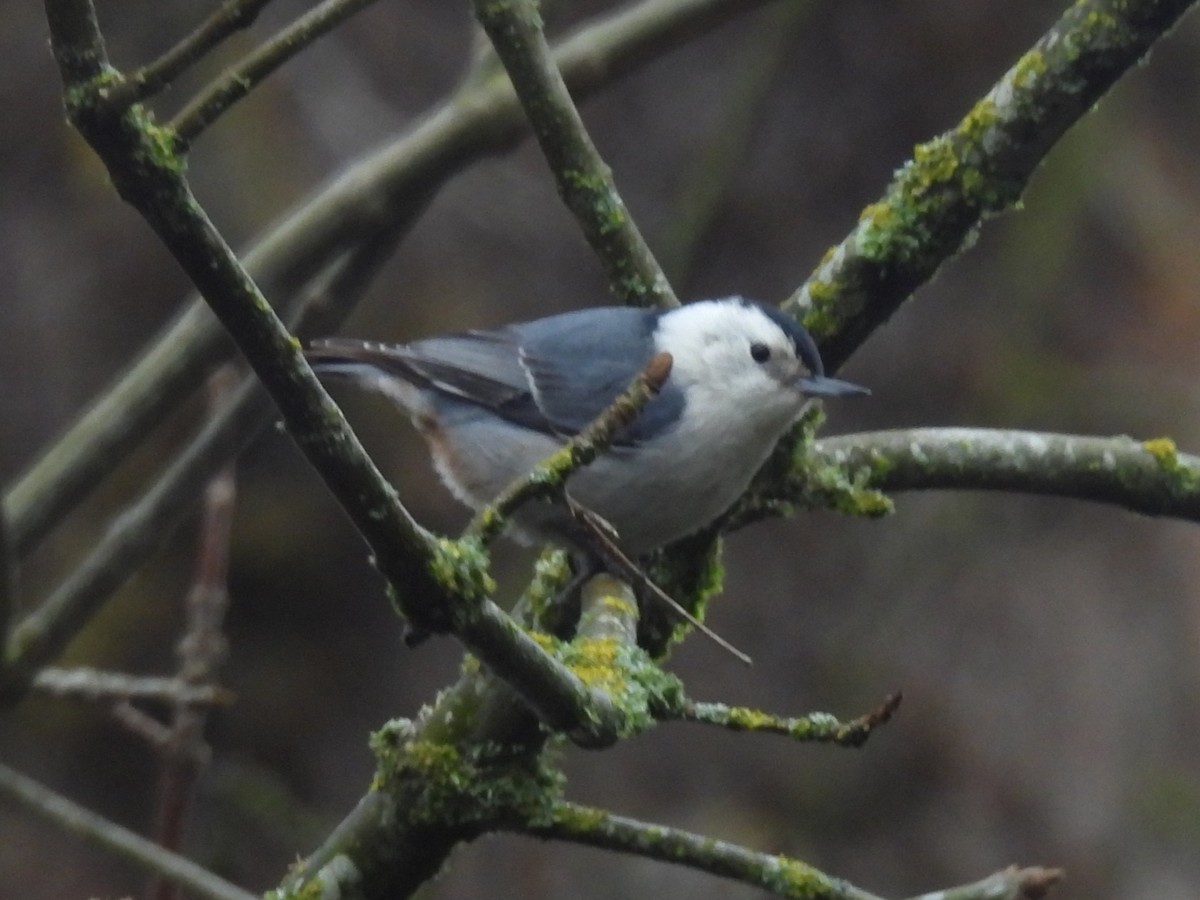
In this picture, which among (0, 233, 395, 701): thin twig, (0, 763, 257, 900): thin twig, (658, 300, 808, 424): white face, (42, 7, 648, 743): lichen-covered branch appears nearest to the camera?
(42, 7, 648, 743): lichen-covered branch

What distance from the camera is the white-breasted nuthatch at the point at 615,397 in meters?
2.29

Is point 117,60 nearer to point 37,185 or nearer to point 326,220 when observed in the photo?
point 37,185

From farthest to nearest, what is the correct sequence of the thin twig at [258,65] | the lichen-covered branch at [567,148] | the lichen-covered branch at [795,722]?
the lichen-covered branch at [567,148], the lichen-covered branch at [795,722], the thin twig at [258,65]

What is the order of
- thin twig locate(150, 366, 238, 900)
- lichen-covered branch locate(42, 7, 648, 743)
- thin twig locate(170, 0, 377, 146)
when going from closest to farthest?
lichen-covered branch locate(42, 7, 648, 743), thin twig locate(170, 0, 377, 146), thin twig locate(150, 366, 238, 900)

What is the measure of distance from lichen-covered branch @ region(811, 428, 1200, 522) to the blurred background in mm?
1683

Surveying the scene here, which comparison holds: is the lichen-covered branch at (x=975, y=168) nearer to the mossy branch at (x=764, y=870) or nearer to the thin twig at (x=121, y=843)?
the mossy branch at (x=764, y=870)

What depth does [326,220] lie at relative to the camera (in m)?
2.61

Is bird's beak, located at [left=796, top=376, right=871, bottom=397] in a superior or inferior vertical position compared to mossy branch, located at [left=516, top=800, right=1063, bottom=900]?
superior

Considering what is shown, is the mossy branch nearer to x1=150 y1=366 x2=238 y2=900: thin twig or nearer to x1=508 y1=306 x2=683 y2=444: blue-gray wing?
x1=150 y1=366 x2=238 y2=900: thin twig

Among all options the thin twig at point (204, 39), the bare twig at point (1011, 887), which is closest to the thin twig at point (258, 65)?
the thin twig at point (204, 39)

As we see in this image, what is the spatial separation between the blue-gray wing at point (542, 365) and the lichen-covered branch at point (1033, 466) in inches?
14.6

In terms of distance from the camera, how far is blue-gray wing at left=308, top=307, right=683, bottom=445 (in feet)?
8.34

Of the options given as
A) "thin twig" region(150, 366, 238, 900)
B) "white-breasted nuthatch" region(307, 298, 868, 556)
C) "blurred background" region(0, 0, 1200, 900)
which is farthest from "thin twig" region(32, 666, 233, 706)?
"blurred background" region(0, 0, 1200, 900)

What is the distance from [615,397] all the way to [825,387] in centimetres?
41
